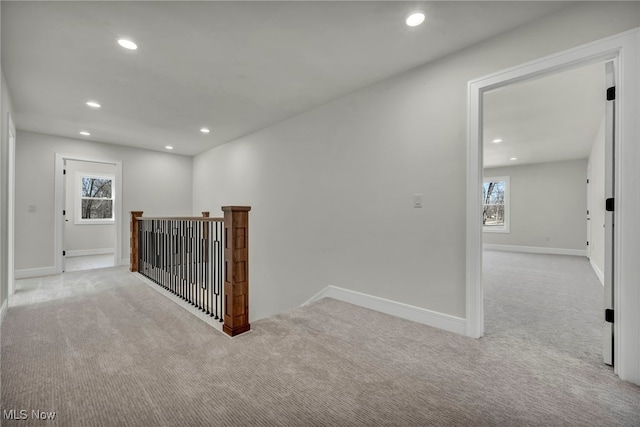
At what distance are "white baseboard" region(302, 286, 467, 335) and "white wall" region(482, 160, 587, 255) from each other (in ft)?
23.2

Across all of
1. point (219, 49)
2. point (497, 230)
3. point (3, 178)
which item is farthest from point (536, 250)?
point (3, 178)

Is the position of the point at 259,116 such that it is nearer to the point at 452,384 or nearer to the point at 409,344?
the point at 409,344

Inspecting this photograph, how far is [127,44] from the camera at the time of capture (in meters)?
2.26

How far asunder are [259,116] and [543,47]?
127 inches

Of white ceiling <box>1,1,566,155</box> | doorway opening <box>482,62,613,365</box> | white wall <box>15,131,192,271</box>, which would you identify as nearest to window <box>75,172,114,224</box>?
white wall <box>15,131,192,271</box>

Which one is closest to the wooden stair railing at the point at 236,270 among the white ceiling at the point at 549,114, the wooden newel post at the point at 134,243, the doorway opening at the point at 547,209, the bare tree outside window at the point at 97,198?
the doorway opening at the point at 547,209

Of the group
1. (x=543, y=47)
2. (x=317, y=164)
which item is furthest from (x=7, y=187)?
(x=543, y=47)

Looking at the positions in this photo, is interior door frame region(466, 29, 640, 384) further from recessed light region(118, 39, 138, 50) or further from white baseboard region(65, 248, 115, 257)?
white baseboard region(65, 248, 115, 257)

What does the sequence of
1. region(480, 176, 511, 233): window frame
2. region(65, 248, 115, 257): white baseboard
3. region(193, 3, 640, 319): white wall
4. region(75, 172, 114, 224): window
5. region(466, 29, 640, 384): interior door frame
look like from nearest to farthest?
region(466, 29, 640, 384): interior door frame → region(193, 3, 640, 319): white wall → region(65, 248, 115, 257): white baseboard → region(75, 172, 114, 224): window → region(480, 176, 511, 233): window frame

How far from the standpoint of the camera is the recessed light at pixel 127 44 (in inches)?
87.7

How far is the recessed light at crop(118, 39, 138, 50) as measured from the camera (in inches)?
87.7

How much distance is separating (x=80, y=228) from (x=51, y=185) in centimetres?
300

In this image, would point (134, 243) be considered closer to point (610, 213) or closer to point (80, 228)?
point (80, 228)

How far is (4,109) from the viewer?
2.80m
